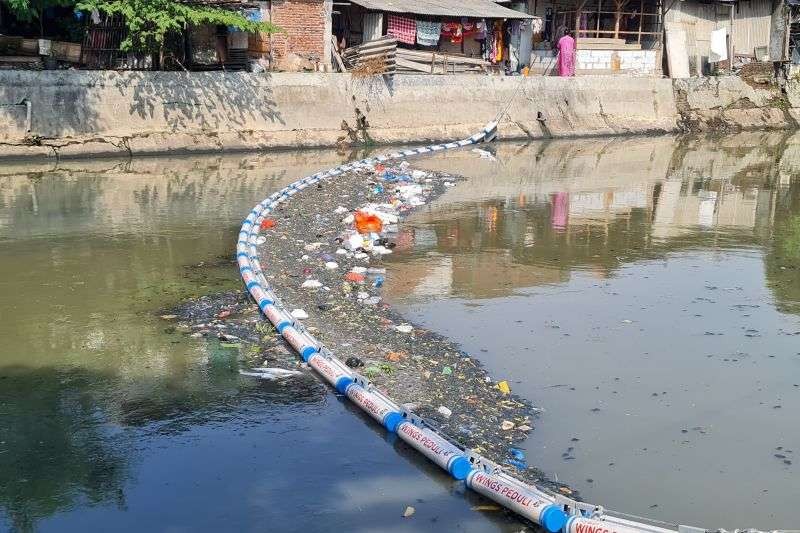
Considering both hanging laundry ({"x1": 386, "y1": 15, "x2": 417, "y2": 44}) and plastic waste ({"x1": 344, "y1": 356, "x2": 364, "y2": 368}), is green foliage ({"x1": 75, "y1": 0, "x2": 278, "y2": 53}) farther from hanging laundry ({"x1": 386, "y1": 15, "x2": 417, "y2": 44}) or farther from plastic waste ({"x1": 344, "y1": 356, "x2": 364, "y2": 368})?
plastic waste ({"x1": 344, "y1": 356, "x2": 364, "y2": 368})

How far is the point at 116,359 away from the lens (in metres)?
6.84

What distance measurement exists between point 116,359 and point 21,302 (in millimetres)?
2081

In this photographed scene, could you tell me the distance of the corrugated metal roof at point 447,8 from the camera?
23.9m

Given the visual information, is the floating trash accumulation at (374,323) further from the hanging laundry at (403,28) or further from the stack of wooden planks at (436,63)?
the hanging laundry at (403,28)

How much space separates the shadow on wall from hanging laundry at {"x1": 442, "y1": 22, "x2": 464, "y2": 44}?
701 centimetres

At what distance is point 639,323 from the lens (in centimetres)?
789

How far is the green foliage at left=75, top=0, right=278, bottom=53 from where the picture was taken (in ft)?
62.3

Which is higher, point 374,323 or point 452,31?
point 452,31

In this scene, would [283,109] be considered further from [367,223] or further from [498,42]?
[367,223]

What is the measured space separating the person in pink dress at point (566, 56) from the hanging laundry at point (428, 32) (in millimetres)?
4234

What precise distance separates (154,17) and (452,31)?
10066 millimetres

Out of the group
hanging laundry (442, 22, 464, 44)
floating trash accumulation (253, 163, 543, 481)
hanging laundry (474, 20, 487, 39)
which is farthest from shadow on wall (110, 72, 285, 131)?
hanging laundry (474, 20, 487, 39)

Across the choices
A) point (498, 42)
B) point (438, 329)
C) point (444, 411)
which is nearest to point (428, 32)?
point (498, 42)

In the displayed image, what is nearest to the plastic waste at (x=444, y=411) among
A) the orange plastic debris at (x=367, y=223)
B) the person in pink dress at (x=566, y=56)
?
the orange plastic debris at (x=367, y=223)
